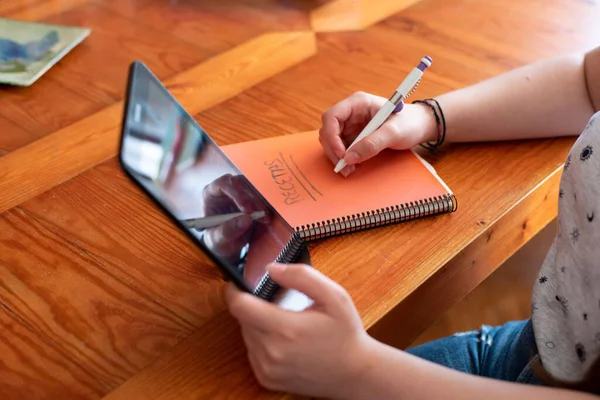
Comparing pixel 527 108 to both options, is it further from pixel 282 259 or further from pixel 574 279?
pixel 282 259

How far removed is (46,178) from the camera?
733 mm

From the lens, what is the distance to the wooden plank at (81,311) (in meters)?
0.53

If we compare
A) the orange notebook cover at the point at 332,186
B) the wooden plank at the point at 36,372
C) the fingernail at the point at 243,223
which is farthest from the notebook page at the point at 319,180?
the wooden plank at the point at 36,372

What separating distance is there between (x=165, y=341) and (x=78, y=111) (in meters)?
0.42

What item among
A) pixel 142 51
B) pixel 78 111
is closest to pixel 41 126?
pixel 78 111

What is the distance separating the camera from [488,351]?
2.50 ft

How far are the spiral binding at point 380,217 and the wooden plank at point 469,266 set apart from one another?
0.14 ft

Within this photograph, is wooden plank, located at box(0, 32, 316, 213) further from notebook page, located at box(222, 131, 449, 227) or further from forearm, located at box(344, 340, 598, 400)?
forearm, located at box(344, 340, 598, 400)

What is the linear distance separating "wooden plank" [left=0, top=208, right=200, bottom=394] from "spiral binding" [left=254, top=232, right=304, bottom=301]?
0.08m

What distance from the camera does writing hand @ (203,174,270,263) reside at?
19.3 inches

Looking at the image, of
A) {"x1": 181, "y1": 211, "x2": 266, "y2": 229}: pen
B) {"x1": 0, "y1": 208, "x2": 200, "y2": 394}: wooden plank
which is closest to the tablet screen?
{"x1": 181, "y1": 211, "x2": 266, "y2": 229}: pen

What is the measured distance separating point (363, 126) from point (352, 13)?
0.36 metres

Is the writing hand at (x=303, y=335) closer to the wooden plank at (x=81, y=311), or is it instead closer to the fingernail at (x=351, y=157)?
the wooden plank at (x=81, y=311)

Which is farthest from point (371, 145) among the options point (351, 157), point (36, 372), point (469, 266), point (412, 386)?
point (36, 372)
